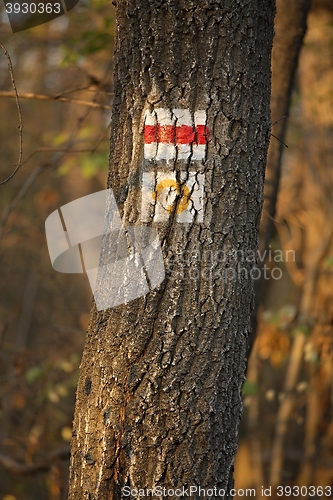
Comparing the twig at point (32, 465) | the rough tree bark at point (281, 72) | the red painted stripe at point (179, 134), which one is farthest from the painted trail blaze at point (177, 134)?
the twig at point (32, 465)

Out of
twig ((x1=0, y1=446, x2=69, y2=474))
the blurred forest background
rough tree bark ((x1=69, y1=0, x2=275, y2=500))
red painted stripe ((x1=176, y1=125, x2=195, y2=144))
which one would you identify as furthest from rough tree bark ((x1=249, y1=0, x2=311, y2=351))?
twig ((x1=0, y1=446, x2=69, y2=474))

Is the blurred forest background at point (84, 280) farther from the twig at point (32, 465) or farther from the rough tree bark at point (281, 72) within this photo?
the rough tree bark at point (281, 72)

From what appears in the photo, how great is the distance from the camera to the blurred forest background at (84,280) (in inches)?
148

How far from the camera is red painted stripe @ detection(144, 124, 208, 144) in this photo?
1.53 metres

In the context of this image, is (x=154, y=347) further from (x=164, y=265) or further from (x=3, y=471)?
(x=3, y=471)

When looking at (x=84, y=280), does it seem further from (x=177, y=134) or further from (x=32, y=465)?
(x=177, y=134)

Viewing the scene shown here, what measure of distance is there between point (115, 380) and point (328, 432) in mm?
3341

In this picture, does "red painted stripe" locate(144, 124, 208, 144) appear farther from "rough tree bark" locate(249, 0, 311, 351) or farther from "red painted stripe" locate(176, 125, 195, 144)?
"rough tree bark" locate(249, 0, 311, 351)

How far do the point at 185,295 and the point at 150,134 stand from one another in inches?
21.7

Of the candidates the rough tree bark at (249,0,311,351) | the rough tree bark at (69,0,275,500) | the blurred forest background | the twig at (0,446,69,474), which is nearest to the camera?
the rough tree bark at (69,0,275,500)

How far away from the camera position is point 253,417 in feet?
15.9

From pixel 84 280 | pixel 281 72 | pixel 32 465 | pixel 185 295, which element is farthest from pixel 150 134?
pixel 84 280

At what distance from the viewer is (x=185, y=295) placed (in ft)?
5.00

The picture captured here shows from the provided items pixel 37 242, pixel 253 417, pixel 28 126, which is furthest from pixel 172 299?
pixel 28 126
